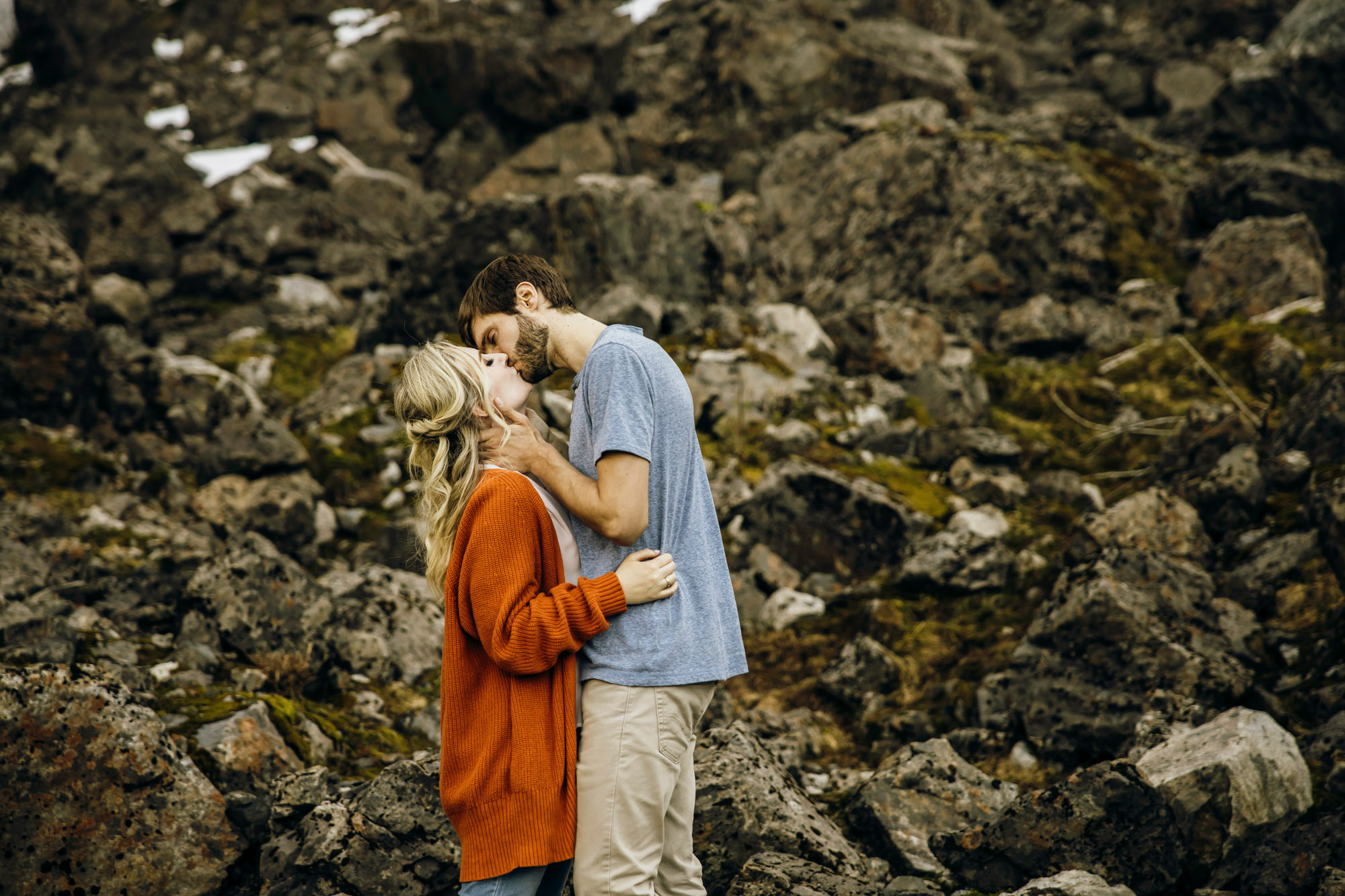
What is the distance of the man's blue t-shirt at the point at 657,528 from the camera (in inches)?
109

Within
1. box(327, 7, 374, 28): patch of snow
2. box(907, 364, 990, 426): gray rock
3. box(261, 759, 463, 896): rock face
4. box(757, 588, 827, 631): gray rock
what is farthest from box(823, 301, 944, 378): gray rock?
box(327, 7, 374, 28): patch of snow

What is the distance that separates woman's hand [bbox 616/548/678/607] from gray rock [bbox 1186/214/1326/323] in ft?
40.5

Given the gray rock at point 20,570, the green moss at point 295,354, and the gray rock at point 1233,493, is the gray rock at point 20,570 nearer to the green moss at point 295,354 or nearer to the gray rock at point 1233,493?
the green moss at point 295,354

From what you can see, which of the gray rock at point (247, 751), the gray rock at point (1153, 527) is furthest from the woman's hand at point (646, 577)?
the gray rock at point (1153, 527)

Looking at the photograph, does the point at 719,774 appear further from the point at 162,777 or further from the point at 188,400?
the point at 188,400

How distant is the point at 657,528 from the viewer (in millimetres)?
2955

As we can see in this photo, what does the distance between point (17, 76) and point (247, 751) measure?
28.4 metres

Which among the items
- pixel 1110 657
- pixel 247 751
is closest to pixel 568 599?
pixel 247 751

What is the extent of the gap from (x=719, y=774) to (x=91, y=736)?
2.98 m

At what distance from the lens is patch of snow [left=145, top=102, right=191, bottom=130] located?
1079 inches

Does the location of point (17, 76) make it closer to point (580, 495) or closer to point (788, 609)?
point (788, 609)

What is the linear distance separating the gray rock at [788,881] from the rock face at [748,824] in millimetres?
195

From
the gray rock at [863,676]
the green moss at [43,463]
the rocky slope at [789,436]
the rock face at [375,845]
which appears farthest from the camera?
the green moss at [43,463]

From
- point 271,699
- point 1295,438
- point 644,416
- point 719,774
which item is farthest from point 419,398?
point 1295,438
